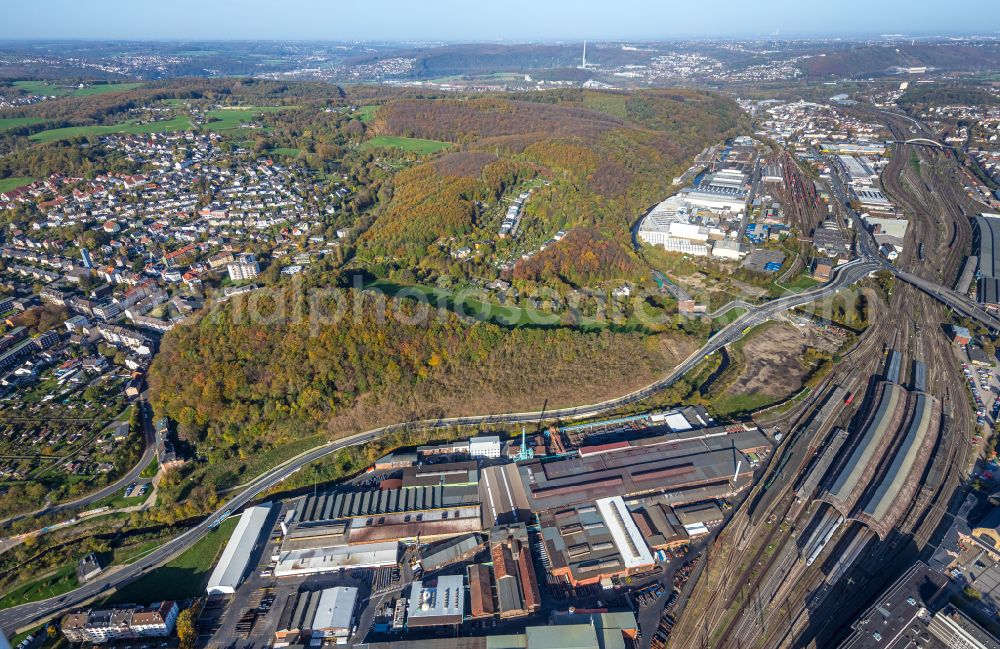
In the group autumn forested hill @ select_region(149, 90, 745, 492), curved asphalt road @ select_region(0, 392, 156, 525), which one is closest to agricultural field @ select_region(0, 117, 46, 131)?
autumn forested hill @ select_region(149, 90, 745, 492)

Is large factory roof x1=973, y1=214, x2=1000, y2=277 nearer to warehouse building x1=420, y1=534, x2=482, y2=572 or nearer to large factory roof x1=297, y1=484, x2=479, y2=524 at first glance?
large factory roof x1=297, y1=484, x2=479, y2=524

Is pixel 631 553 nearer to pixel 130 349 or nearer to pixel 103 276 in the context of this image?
pixel 130 349

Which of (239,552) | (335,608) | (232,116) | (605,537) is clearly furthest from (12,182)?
(605,537)

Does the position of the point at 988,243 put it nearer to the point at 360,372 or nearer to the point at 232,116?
the point at 360,372

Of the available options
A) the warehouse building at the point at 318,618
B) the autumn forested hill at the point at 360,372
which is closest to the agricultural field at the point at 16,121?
the autumn forested hill at the point at 360,372

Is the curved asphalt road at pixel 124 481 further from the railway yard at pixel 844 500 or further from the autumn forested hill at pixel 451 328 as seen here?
the railway yard at pixel 844 500
